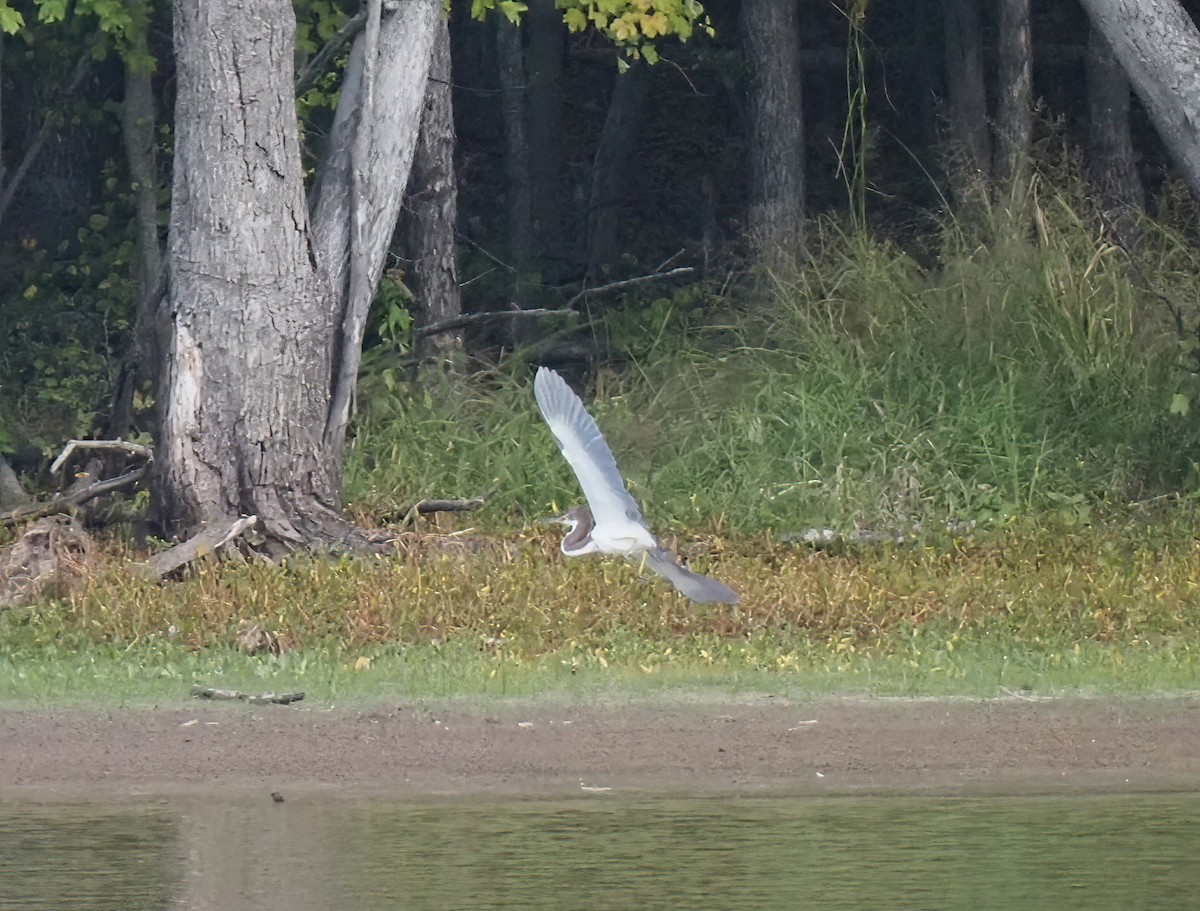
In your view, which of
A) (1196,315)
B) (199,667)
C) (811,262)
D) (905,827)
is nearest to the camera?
(905,827)

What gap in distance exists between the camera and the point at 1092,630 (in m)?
8.15

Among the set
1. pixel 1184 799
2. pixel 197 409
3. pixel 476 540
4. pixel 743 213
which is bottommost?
pixel 1184 799

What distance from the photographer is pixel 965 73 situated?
1552cm

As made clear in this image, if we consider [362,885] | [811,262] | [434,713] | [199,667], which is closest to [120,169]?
[811,262]

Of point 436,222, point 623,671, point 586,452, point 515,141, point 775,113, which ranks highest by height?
point 515,141

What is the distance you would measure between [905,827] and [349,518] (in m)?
4.63

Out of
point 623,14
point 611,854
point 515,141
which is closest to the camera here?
point 611,854

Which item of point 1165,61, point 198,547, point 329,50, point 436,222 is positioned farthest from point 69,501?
point 1165,61

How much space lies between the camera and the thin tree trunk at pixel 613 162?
1684 centimetres

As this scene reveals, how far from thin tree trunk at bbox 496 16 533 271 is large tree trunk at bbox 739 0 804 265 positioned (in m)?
2.89

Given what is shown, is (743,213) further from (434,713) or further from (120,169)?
(434,713)

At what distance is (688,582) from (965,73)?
8.76 meters

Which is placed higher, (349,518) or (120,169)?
(120,169)

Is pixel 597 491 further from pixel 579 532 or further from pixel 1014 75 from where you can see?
pixel 1014 75
